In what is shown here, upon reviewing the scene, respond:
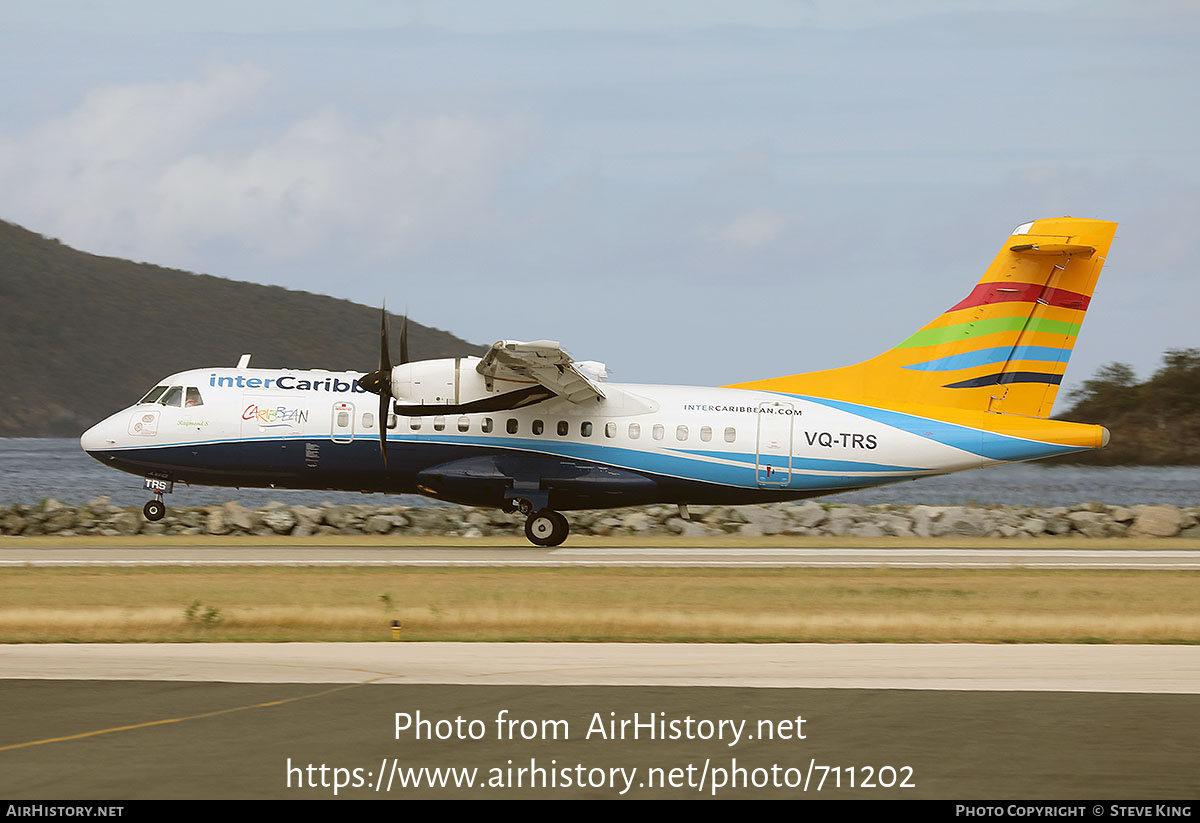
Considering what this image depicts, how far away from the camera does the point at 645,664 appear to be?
504 inches

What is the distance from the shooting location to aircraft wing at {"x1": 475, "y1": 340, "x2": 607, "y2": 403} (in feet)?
81.0

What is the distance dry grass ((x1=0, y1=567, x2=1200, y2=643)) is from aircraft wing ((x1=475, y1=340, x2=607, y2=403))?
14.8ft

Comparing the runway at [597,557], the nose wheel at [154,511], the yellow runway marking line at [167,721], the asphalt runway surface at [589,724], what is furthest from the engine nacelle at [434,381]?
the yellow runway marking line at [167,721]

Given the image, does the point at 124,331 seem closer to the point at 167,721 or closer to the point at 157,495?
the point at 157,495

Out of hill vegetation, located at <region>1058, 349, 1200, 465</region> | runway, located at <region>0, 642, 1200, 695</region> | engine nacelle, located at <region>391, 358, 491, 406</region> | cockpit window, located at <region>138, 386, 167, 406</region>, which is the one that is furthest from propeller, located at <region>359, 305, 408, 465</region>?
hill vegetation, located at <region>1058, 349, 1200, 465</region>

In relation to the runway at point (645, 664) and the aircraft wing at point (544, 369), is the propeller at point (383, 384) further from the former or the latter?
the runway at point (645, 664)

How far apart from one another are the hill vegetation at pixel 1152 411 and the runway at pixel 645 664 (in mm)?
67810

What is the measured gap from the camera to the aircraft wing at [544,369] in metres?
24.7

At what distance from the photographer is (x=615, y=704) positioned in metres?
10.3

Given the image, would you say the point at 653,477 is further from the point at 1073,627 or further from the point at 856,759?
the point at 856,759

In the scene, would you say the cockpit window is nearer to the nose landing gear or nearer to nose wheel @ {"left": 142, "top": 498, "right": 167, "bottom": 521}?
the nose landing gear

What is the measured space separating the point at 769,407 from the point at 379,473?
8387 millimetres

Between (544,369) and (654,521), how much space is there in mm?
12172
